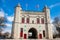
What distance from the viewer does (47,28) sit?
40.4 metres

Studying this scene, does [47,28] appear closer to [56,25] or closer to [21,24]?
[21,24]

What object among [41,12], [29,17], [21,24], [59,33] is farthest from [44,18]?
[59,33]

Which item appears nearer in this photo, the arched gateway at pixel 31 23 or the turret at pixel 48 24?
the arched gateway at pixel 31 23

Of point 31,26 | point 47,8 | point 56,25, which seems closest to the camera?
point 31,26

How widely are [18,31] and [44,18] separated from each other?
1230cm

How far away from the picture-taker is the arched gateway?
39.2 m

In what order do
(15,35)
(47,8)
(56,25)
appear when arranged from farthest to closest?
1. (56,25)
2. (47,8)
3. (15,35)

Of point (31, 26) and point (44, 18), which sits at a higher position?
point (44, 18)

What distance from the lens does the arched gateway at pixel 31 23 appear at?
39.2 metres

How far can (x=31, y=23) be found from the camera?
Result: 133 feet

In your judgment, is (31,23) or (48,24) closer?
(31,23)

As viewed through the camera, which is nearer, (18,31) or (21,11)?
(18,31)

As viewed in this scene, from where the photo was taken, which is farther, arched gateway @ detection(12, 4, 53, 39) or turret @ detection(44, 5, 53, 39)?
turret @ detection(44, 5, 53, 39)

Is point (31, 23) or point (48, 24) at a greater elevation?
point (31, 23)
